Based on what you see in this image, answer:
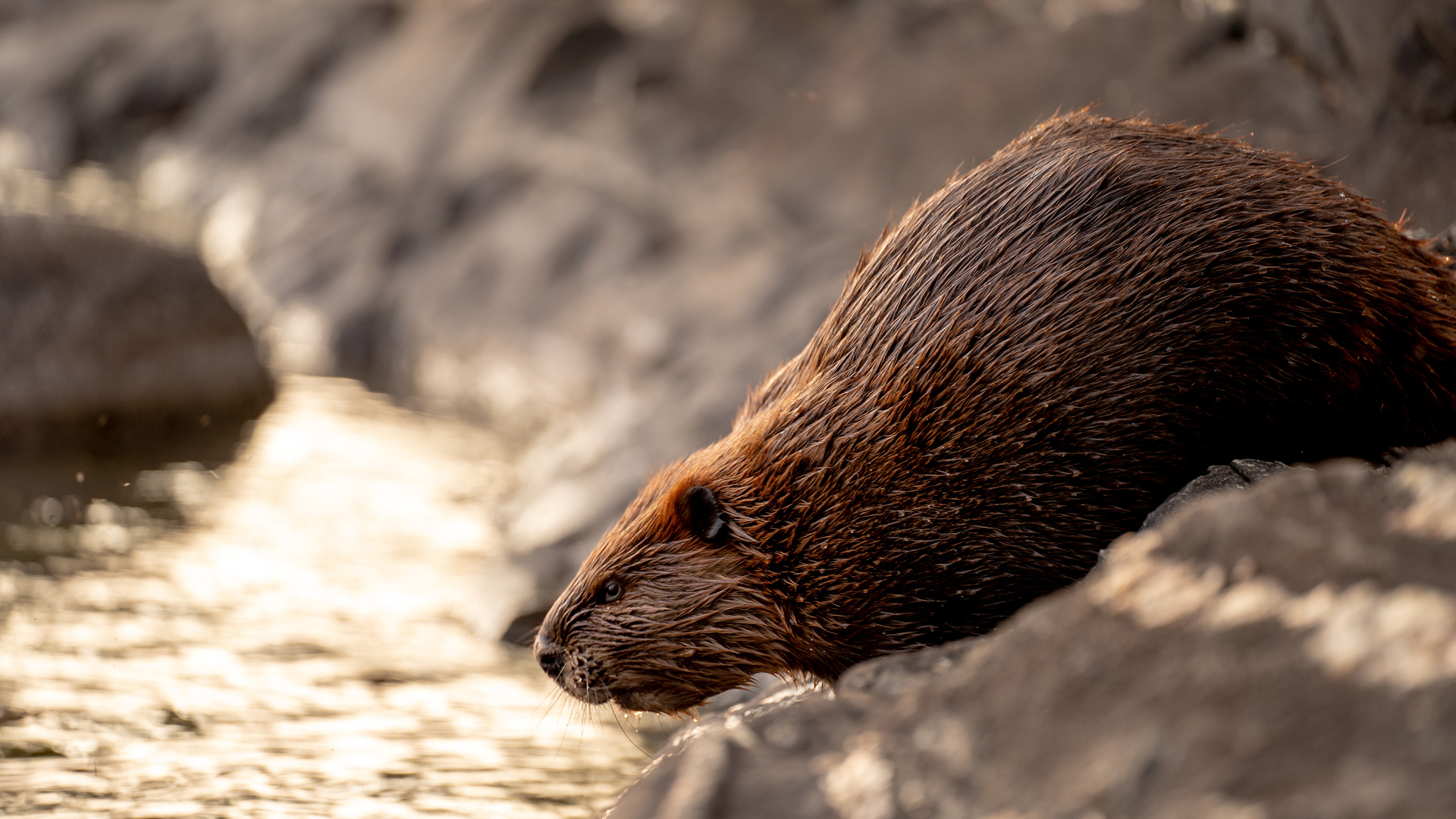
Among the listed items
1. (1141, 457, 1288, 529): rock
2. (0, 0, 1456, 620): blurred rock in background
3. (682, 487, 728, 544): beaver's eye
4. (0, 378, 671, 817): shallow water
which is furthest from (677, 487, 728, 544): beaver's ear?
(0, 0, 1456, 620): blurred rock in background

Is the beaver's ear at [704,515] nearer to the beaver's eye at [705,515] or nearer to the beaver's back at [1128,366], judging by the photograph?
the beaver's eye at [705,515]

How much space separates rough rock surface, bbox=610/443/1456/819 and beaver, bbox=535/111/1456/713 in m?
0.74

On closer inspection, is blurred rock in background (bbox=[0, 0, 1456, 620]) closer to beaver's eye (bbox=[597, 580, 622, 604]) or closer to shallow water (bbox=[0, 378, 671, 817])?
shallow water (bbox=[0, 378, 671, 817])

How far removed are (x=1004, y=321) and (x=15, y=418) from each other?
202 inches

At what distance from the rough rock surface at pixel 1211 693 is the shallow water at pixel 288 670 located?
1640mm

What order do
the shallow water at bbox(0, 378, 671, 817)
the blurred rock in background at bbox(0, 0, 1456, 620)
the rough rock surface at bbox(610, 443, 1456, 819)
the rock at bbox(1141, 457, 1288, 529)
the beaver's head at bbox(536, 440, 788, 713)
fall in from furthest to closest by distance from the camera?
the blurred rock in background at bbox(0, 0, 1456, 620), the shallow water at bbox(0, 378, 671, 817), the beaver's head at bbox(536, 440, 788, 713), the rock at bbox(1141, 457, 1288, 529), the rough rock surface at bbox(610, 443, 1456, 819)

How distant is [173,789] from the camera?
322 cm

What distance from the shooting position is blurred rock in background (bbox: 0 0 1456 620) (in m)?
5.49

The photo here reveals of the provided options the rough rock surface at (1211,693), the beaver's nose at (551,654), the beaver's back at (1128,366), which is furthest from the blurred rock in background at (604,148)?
the rough rock surface at (1211,693)

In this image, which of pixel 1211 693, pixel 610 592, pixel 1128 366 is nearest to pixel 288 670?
pixel 610 592

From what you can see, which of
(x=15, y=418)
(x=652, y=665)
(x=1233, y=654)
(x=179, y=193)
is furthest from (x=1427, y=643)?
(x=179, y=193)

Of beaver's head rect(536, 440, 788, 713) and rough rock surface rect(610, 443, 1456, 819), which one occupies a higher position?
beaver's head rect(536, 440, 788, 713)

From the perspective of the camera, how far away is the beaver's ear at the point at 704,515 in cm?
294

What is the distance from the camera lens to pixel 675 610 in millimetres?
2971
